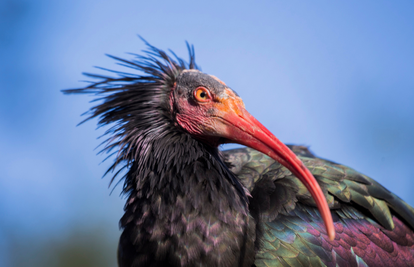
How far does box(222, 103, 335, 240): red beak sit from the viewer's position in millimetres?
3180

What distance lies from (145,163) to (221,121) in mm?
889

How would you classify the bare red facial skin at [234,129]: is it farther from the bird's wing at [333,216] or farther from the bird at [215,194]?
the bird's wing at [333,216]

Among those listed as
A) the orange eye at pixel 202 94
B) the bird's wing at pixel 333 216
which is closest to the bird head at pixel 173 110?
the orange eye at pixel 202 94

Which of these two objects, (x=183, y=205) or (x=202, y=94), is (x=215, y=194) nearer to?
(x=183, y=205)

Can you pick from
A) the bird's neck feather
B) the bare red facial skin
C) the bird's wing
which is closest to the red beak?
the bare red facial skin

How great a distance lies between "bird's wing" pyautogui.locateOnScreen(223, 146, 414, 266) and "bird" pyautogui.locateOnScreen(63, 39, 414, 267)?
12 mm

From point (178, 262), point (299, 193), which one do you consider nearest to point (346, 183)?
point (299, 193)

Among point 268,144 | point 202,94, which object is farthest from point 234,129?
point 202,94

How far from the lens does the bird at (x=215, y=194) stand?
3.50 meters

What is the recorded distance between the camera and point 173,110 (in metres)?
4.07

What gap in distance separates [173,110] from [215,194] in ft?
3.46

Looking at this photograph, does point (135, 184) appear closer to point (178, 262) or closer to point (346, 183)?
point (178, 262)

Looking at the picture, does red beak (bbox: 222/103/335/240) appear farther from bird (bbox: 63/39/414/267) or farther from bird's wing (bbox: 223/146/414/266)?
bird's wing (bbox: 223/146/414/266)

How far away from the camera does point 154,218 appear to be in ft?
11.7
